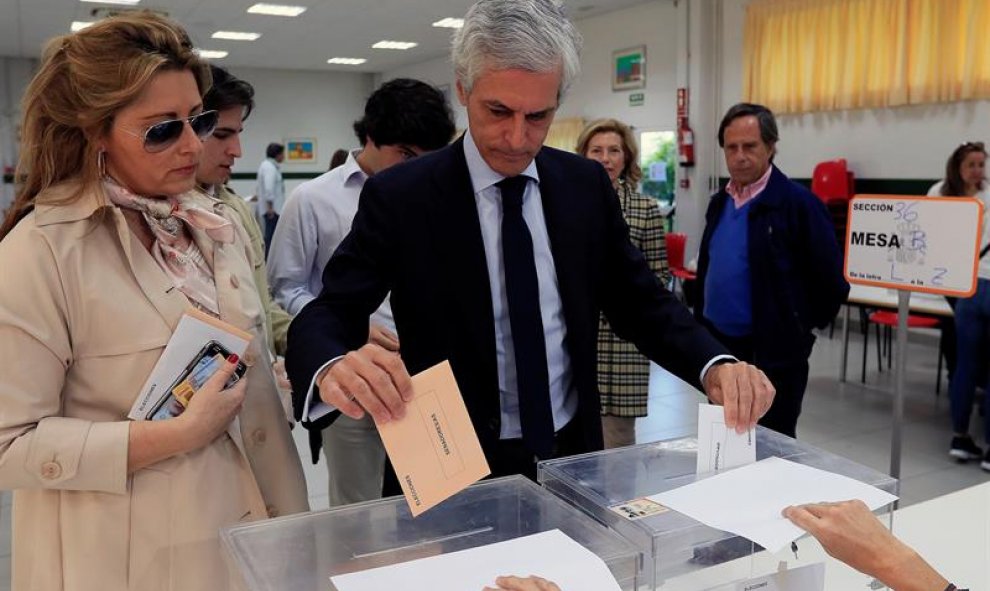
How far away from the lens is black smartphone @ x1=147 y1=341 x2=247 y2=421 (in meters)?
1.31

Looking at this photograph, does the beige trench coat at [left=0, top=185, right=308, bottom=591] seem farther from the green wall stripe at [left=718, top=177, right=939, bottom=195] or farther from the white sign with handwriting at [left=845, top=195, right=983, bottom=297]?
the green wall stripe at [left=718, top=177, right=939, bottom=195]

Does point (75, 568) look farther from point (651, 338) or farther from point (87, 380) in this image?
point (651, 338)

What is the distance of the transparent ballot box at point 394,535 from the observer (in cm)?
96

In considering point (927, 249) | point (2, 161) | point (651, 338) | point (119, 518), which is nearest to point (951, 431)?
point (927, 249)

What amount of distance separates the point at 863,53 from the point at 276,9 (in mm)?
7318

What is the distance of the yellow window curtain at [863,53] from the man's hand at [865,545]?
7.04 m

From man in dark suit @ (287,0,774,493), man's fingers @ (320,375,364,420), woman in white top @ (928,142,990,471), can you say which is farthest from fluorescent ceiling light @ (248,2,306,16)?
man's fingers @ (320,375,364,420)

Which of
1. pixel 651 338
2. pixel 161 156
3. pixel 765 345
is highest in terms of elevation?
pixel 161 156

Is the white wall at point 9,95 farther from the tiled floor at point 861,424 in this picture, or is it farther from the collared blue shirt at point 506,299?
the collared blue shirt at point 506,299

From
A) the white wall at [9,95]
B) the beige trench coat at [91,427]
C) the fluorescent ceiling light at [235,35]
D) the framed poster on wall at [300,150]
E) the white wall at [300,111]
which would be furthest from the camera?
the framed poster on wall at [300,150]

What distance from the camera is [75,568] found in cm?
128

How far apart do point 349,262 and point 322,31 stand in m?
12.1

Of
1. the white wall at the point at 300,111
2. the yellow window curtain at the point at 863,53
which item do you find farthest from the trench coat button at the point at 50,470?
the white wall at the point at 300,111

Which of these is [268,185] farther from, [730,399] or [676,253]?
[730,399]
